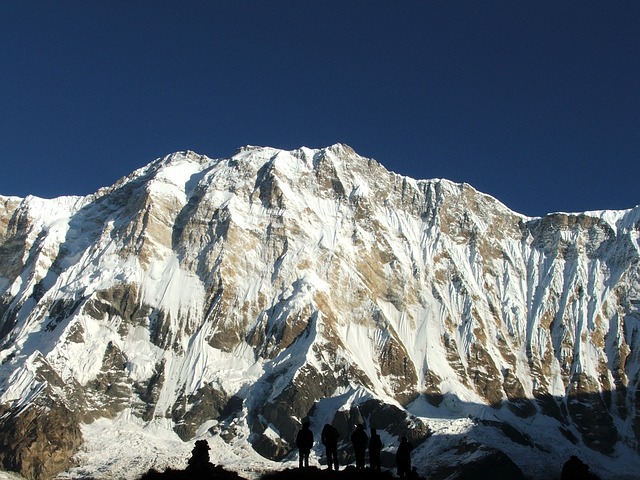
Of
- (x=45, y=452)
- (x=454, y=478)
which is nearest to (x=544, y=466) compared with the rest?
(x=454, y=478)

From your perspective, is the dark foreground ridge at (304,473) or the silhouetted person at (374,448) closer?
the dark foreground ridge at (304,473)

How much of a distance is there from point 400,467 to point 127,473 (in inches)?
5525

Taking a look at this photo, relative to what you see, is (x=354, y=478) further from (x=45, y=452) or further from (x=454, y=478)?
(x=45, y=452)

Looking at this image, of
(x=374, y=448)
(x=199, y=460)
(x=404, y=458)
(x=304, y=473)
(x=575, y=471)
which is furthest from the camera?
(x=199, y=460)

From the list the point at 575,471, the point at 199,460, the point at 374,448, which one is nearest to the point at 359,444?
the point at 374,448

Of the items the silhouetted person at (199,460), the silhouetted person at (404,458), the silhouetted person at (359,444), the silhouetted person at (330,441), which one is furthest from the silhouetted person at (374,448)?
the silhouetted person at (199,460)

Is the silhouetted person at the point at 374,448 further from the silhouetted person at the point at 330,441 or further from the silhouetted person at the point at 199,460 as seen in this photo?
the silhouetted person at the point at 199,460

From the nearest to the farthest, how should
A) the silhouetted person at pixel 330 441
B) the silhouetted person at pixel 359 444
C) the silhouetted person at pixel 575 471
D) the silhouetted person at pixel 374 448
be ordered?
the silhouetted person at pixel 575 471 → the silhouetted person at pixel 330 441 → the silhouetted person at pixel 374 448 → the silhouetted person at pixel 359 444

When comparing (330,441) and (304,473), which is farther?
(330,441)

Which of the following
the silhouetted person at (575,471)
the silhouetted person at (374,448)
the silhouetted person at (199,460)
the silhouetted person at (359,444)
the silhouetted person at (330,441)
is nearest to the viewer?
the silhouetted person at (575,471)

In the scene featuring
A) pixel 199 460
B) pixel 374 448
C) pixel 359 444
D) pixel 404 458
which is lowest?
pixel 199 460

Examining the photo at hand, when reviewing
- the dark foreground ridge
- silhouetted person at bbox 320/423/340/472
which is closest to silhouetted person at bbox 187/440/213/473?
the dark foreground ridge

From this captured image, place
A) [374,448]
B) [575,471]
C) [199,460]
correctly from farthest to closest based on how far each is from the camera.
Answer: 1. [199,460]
2. [374,448]
3. [575,471]

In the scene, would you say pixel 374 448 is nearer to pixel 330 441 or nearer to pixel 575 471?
pixel 330 441
